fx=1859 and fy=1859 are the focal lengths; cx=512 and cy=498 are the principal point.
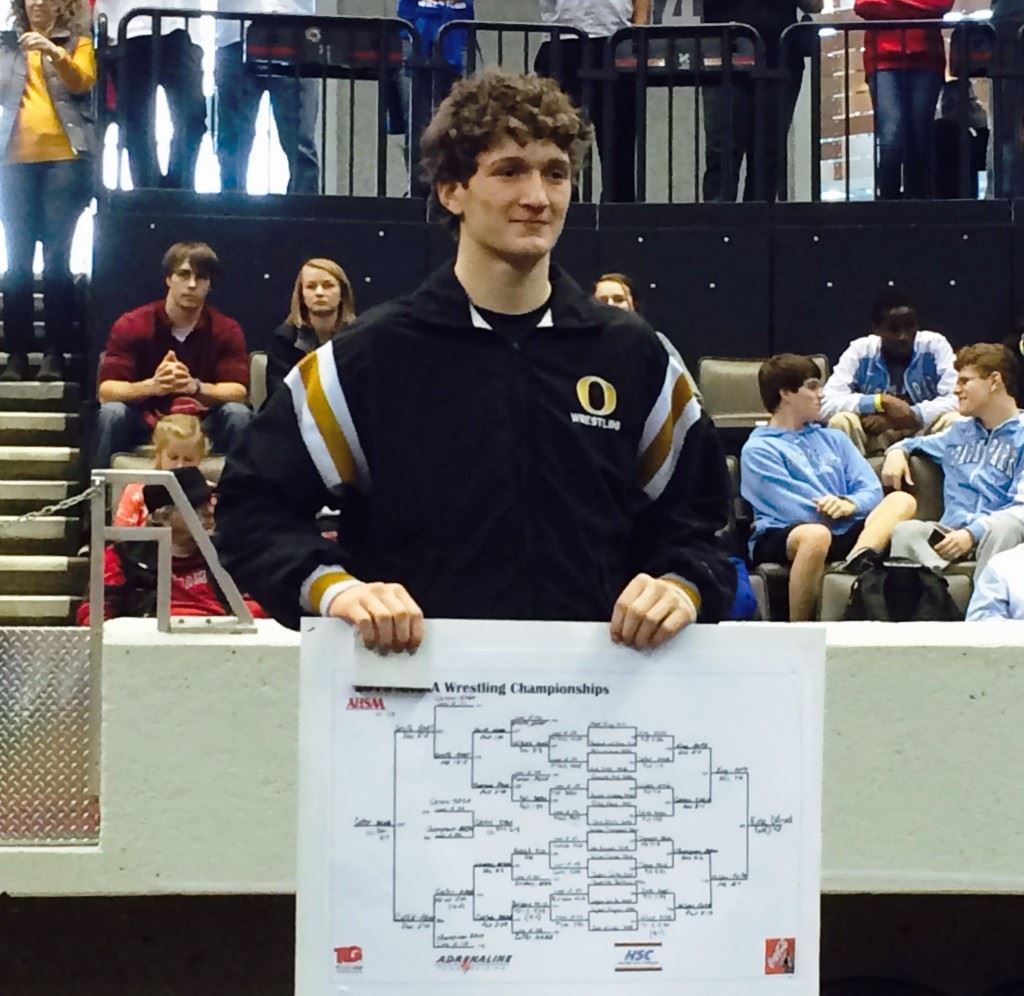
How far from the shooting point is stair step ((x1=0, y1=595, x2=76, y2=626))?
25.7 ft

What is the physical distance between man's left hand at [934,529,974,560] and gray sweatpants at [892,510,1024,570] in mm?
33

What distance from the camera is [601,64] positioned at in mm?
10711

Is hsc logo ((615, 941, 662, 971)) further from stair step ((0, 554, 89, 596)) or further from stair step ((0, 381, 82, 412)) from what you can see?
stair step ((0, 381, 82, 412))

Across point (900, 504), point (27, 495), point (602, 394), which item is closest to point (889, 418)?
point (900, 504)

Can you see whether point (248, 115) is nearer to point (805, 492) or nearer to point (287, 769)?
point (805, 492)

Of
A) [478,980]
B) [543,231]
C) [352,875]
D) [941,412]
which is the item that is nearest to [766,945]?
[478,980]

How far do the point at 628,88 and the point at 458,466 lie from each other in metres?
8.79

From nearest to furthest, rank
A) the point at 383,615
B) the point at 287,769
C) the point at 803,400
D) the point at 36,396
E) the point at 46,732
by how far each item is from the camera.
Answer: the point at 383,615, the point at 287,769, the point at 46,732, the point at 803,400, the point at 36,396

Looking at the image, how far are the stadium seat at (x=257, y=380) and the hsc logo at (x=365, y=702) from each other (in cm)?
684

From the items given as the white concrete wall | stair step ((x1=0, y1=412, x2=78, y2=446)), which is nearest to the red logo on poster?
the white concrete wall

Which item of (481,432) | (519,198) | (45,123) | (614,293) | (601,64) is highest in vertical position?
(601,64)

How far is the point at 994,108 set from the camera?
1057 centimetres

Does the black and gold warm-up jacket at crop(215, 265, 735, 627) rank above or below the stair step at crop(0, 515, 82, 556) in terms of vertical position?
above

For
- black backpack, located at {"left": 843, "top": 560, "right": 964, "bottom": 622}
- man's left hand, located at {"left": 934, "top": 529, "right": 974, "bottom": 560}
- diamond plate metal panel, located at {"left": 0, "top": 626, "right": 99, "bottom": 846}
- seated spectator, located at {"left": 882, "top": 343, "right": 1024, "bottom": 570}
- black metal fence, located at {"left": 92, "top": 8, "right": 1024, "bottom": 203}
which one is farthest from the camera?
black metal fence, located at {"left": 92, "top": 8, "right": 1024, "bottom": 203}
